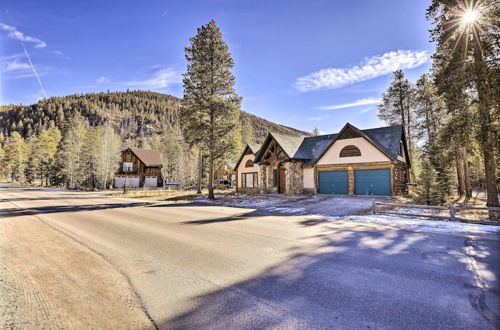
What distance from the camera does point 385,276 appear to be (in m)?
5.11

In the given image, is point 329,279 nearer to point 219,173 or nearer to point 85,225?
point 85,225

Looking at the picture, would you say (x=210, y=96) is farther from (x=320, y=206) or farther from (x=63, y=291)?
(x=63, y=291)

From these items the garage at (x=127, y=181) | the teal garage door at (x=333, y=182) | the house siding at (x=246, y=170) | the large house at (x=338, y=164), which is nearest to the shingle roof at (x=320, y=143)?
the large house at (x=338, y=164)

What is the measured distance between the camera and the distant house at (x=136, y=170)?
189ft

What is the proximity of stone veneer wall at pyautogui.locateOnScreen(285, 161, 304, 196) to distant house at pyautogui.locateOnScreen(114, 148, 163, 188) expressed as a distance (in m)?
42.7

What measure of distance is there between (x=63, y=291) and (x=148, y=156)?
60.6m

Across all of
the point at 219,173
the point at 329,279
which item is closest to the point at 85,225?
the point at 329,279

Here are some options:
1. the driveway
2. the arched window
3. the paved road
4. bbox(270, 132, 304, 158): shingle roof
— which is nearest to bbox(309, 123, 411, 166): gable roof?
the arched window

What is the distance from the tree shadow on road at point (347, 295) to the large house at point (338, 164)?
17.0 metres

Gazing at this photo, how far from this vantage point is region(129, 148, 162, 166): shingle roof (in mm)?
58625

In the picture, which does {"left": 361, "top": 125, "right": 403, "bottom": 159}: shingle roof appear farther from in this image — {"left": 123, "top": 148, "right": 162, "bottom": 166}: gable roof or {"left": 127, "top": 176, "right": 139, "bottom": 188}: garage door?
{"left": 127, "top": 176, "right": 139, "bottom": 188}: garage door

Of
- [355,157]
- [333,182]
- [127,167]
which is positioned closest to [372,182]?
[355,157]

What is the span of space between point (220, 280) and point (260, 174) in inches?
964

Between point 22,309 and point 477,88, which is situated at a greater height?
point 477,88
